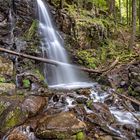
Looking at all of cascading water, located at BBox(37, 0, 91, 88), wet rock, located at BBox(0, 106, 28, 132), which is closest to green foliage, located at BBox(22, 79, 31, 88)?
cascading water, located at BBox(37, 0, 91, 88)

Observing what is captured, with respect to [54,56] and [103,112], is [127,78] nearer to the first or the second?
[54,56]

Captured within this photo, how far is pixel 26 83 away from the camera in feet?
32.2

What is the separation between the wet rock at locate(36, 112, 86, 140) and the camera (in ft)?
19.7

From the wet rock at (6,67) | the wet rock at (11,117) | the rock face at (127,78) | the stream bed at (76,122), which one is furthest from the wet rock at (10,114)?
the rock face at (127,78)

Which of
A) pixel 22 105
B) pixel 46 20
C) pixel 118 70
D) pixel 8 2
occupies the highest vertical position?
pixel 8 2

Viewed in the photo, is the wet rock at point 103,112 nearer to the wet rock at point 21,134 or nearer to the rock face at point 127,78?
the wet rock at point 21,134

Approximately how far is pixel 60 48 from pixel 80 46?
→ 4.46ft

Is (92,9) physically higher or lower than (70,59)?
higher

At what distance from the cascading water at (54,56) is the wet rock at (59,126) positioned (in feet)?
17.0

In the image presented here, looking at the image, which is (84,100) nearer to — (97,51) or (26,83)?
(26,83)

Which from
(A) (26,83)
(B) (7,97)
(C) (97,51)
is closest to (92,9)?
(C) (97,51)

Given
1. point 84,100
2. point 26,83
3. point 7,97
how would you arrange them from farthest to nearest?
point 26,83 < point 84,100 < point 7,97

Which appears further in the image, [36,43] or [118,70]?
[36,43]

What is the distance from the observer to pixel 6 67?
10.2 metres
